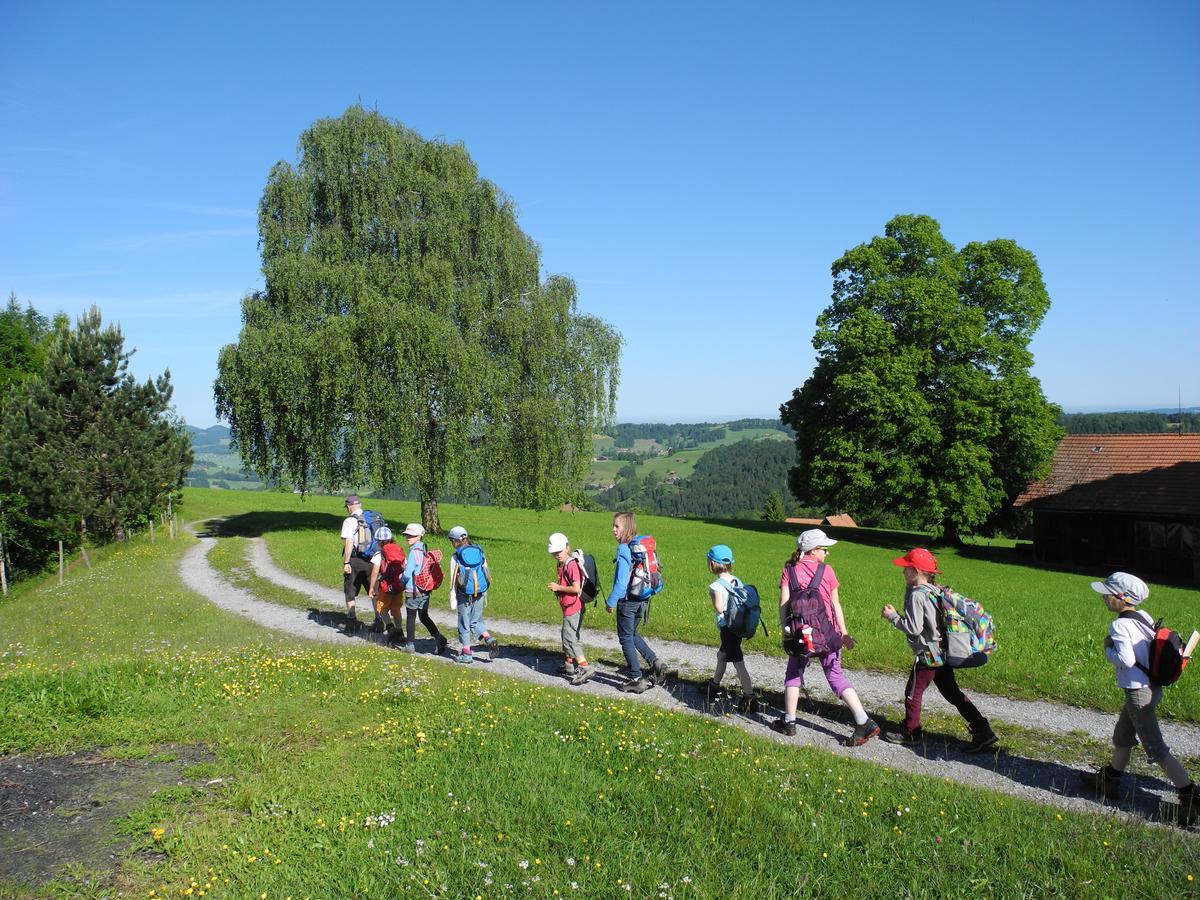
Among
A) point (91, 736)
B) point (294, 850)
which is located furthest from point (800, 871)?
point (91, 736)

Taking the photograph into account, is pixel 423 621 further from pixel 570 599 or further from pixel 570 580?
pixel 570 580

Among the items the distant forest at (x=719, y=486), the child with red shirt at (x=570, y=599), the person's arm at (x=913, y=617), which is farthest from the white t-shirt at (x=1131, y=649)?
the distant forest at (x=719, y=486)

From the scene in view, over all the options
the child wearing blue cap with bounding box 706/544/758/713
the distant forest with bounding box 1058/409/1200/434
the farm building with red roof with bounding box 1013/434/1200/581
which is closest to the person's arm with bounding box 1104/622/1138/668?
the child wearing blue cap with bounding box 706/544/758/713

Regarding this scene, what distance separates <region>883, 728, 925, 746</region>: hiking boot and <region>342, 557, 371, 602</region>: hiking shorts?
28.6 feet

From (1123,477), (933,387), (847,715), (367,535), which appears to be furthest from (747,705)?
(1123,477)

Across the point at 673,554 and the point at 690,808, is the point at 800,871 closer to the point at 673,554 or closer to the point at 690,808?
the point at 690,808

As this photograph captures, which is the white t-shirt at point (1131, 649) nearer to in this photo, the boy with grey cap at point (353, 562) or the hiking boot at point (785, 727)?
the hiking boot at point (785, 727)

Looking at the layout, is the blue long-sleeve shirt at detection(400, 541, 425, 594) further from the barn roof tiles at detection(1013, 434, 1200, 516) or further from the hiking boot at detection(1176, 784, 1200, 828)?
the barn roof tiles at detection(1013, 434, 1200, 516)

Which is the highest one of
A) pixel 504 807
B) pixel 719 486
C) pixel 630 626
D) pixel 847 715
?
pixel 630 626

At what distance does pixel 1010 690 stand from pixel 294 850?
363 inches

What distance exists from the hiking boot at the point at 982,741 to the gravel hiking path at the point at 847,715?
3.8 inches

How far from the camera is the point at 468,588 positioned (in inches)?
438

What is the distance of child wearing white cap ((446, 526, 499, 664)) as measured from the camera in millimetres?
11039

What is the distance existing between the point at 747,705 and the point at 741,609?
128cm
